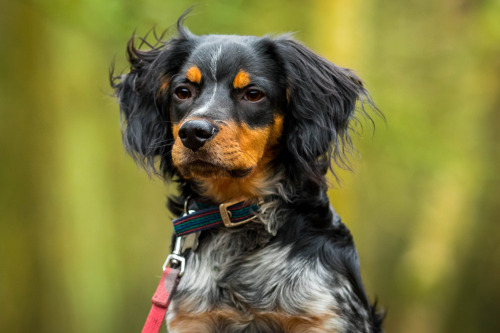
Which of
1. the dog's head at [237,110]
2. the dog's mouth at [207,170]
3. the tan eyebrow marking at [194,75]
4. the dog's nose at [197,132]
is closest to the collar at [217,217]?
the dog's head at [237,110]

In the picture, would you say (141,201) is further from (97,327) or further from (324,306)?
(324,306)

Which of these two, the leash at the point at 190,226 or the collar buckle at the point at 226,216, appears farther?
the collar buckle at the point at 226,216

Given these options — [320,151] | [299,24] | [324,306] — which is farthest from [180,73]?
[299,24]

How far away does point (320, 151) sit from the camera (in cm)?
400

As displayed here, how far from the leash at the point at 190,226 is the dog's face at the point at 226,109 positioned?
0.20 m

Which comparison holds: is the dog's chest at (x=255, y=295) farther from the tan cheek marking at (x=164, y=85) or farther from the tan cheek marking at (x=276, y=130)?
the tan cheek marking at (x=164, y=85)

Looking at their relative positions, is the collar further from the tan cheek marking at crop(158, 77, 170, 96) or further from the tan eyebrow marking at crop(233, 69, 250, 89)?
the tan cheek marking at crop(158, 77, 170, 96)

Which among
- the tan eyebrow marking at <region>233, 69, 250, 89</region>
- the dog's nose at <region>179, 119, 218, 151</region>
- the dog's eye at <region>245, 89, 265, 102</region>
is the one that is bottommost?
the dog's nose at <region>179, 119, 218, 151</region>

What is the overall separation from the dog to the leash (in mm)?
32

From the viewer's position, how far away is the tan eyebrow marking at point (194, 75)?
3.96 m

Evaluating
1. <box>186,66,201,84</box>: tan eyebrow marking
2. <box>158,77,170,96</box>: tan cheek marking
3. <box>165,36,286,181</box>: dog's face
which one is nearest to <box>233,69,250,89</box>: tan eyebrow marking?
<box>165,36,286,181</box>: dog's face

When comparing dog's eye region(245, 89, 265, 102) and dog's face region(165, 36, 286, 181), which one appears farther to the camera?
dog's eye region(245, 89, 265, 102)

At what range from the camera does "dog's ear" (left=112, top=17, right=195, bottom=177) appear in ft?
13.8

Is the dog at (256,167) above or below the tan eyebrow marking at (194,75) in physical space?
below
